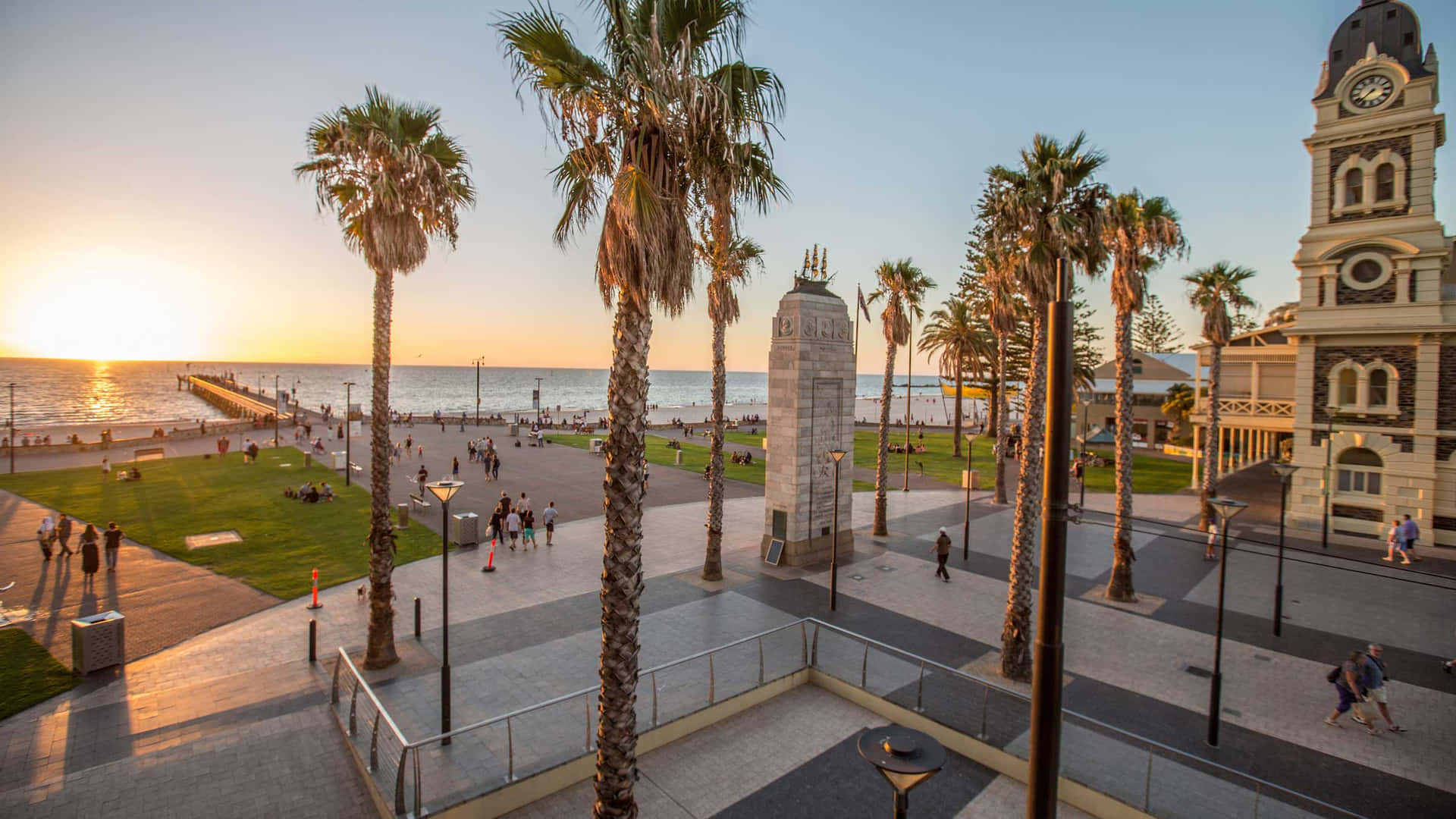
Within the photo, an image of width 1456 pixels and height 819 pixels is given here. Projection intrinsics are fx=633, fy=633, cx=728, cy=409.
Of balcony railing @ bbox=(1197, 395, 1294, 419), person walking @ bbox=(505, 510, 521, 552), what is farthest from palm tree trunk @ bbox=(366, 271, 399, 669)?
balcony railing @ bbox=(1197, 395, 1294, 419)

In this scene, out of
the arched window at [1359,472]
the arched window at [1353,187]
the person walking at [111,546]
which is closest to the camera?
the person walking at [111,546]

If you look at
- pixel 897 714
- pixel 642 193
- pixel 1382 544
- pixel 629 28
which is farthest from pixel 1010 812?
pixel 1382 544

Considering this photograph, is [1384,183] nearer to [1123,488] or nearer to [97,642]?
[1123,488]

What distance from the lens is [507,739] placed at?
8953mm

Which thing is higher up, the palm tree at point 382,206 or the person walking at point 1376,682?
the palm tree at point 382,206

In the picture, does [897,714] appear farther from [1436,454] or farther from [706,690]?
[1436,454]

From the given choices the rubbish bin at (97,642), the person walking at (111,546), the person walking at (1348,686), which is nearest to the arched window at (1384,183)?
Answer: the person walking at (1348,686)

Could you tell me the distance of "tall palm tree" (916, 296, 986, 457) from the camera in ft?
165

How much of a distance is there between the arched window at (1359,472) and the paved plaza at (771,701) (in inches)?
156

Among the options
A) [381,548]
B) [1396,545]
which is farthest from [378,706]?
[1396,545]

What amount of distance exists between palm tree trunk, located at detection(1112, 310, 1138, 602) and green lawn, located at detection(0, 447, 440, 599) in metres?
20.0

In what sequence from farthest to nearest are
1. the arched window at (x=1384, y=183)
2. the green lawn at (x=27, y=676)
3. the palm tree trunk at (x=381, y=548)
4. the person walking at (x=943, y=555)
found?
the arched window at (x=1384, y=183)
the person walking at (x=943, y=555)
the palm tree trunk at (x=381, y=548)
the green lawn at (x=27, y=676)

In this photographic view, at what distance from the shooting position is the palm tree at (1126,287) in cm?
1645

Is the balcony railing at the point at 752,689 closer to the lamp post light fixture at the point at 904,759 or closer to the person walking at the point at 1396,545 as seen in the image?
the lamp post light fixture at the point at 904,759
